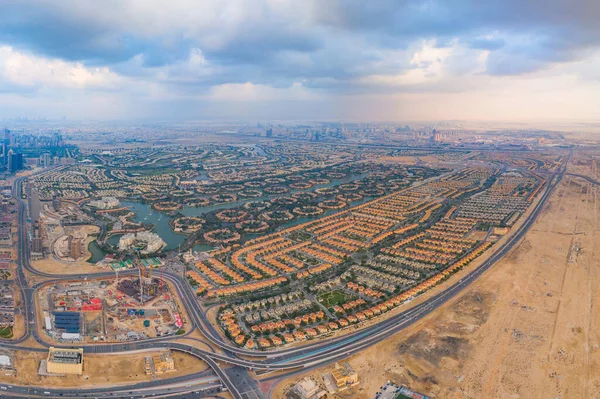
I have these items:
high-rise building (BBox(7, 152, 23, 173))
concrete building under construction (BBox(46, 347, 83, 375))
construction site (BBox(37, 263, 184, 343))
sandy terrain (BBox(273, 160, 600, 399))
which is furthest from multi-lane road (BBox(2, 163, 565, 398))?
high-rise building (BBox(7, 152, 23, 173))

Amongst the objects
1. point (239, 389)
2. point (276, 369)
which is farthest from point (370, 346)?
point (239, 389)

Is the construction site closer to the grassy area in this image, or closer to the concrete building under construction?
the concrete building under construction

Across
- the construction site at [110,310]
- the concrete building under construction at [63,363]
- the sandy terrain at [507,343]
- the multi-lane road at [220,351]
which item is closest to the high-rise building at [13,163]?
the multi-lane road at [220,351]

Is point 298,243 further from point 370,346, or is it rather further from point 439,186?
point 439,186

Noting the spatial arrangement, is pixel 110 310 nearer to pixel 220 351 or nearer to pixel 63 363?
pixel 63 363

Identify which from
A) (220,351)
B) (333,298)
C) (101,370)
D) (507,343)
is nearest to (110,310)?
(101,370)

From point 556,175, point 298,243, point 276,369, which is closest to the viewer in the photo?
point 276,369
